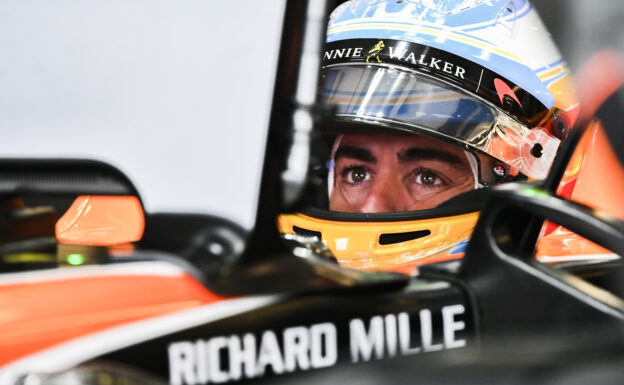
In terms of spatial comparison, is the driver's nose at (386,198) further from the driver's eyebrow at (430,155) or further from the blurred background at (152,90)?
the blurred background at (152,90)

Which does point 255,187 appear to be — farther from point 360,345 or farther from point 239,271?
point 360,345

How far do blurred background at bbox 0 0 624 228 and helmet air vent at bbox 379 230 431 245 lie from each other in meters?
0.95

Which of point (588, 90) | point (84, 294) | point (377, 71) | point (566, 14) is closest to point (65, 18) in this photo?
point (84, 294)

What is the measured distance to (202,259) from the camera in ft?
1.85

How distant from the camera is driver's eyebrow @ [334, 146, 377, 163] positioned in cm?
162

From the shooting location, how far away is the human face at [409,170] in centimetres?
158

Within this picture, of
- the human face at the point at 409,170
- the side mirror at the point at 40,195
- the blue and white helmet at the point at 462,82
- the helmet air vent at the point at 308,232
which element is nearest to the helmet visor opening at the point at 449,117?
the blue and white helmet at the point at 462,82

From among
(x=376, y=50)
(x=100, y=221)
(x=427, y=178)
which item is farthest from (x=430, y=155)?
(x=100, y=221)

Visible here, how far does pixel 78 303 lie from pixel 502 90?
3.68ft

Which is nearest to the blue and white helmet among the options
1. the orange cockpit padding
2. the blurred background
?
the orange cockpit padding

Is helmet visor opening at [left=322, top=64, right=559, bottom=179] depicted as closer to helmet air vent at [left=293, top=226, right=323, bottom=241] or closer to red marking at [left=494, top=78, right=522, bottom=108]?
red marking at [left=494, top=78, right=522, bottom=108]

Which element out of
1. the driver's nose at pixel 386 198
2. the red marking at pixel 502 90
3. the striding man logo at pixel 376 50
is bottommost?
the driver's nose at pixel 386 198

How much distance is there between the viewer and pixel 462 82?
1.43 meters

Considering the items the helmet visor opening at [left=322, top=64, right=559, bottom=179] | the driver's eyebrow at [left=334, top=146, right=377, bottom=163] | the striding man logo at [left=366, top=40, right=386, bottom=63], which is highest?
the striding man logo at [left=366, top=40, right=386, bottom=63]
